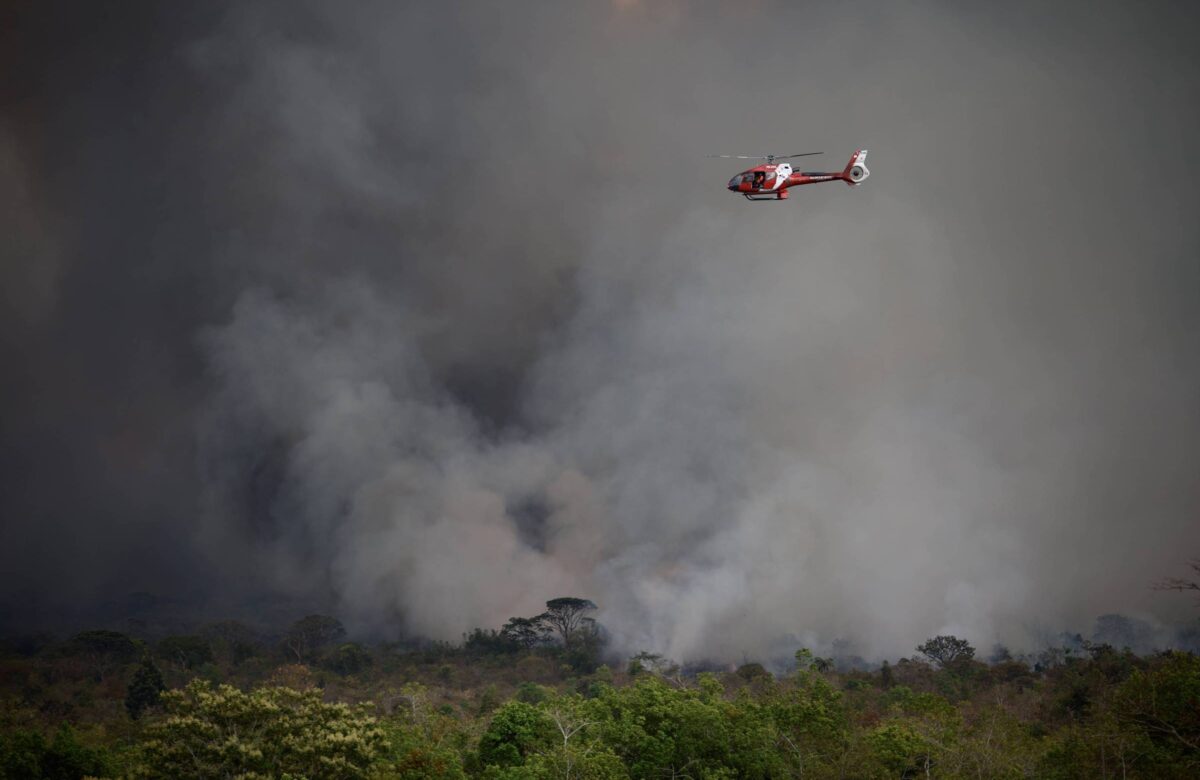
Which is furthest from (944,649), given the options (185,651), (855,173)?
(185,651)

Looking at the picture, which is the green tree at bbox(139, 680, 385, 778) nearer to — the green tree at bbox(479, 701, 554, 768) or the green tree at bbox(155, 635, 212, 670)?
the green tree at bbox(479, 701, 554, 768)

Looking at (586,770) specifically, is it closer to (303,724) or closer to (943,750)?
(303,724)

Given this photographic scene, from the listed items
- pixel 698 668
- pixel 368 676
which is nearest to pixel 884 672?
pixel 698 668

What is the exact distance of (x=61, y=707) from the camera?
382 feet

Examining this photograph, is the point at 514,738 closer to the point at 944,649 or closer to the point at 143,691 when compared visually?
the point at 143,691

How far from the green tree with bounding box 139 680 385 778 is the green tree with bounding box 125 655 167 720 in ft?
305

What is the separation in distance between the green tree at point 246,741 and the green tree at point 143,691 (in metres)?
93.0

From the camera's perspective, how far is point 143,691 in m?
123

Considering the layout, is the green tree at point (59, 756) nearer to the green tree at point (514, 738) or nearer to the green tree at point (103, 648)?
the green tree at point (514, 738)

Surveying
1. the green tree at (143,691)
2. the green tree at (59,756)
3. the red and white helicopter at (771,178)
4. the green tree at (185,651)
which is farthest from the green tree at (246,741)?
the green tree at (185,651)

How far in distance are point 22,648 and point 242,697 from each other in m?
202

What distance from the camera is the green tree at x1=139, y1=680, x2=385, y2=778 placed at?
137ft

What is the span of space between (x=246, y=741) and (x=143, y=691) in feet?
323

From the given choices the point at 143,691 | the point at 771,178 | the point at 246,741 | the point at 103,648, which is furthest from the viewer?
the point at 103,648
